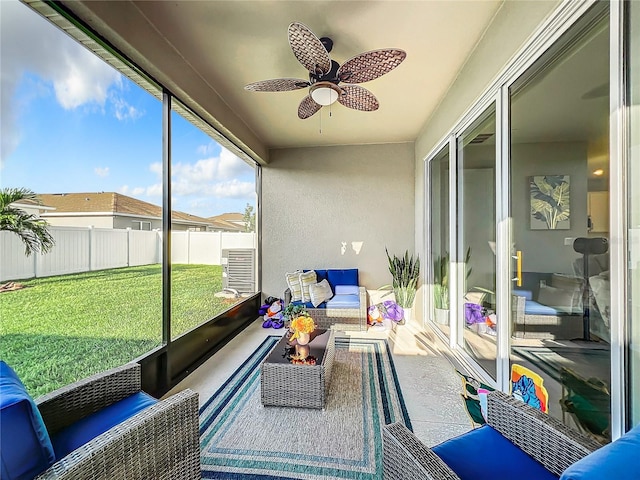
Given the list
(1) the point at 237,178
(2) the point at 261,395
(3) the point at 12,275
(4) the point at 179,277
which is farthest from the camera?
(1) the point at 237,178

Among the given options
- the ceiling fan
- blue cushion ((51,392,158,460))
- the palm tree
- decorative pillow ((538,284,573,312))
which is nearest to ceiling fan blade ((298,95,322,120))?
the ceiling fan

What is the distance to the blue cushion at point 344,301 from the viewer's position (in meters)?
3.99

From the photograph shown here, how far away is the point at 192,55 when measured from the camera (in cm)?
240

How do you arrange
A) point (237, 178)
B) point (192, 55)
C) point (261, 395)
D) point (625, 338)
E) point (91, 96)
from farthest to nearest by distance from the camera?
1. point (237, 178)
2. point (192, 55)
3. point (261, 395)
4. point (91, 96)
5. point (625, 338)

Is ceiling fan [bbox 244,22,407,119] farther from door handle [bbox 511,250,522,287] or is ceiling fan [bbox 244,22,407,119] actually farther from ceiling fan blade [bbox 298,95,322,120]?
door handle [bbox 511,250,522,287]

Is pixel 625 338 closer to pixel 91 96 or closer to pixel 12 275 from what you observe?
pixel 12 275

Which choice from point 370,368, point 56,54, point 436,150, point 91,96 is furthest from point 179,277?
point 436,150

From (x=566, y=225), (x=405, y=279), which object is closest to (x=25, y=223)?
(x=566, y=225)

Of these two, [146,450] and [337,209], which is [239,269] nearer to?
[337,209]

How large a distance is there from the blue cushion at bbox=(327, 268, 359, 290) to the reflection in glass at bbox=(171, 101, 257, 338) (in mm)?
1339

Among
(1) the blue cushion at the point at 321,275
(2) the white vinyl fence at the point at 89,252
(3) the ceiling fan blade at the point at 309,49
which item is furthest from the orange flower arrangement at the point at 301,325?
(1) the blue cushion at the point at 321,275

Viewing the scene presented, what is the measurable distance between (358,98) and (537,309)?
7.00ft

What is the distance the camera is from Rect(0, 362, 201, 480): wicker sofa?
0.88 meters

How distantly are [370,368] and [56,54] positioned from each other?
331 centimetres
